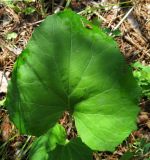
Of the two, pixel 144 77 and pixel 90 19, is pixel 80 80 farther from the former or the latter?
pixel 90 19

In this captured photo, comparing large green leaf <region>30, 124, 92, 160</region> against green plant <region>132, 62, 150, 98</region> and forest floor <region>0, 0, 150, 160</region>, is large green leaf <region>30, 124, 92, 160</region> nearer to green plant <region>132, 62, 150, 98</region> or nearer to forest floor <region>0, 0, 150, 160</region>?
forest floor <region>0, 0, 150, 160</region>

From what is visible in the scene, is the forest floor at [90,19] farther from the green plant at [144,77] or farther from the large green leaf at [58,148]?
the large green leaf at [58,148]

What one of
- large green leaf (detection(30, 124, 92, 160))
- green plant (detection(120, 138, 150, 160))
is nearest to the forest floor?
green plant (detection(120, 138, 150, 160))

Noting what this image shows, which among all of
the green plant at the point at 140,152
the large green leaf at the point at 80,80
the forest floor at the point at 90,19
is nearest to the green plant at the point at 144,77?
the forest floor at the point at 90,19

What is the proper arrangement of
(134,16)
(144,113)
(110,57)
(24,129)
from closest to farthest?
(110,57), (24,129), (144,113), (134,16)

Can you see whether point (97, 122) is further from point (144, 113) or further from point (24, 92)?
point (144, 113)

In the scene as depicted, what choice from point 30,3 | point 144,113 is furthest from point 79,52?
point 30,3
